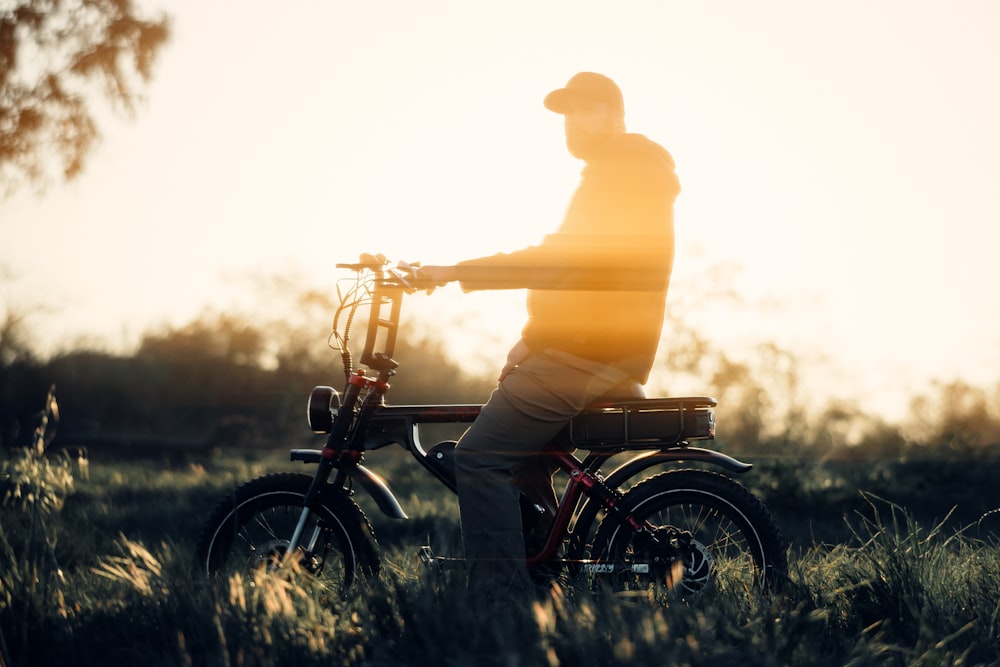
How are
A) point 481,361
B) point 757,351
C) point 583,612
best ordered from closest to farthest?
point 583,612 → point 481,361 → point 757,351

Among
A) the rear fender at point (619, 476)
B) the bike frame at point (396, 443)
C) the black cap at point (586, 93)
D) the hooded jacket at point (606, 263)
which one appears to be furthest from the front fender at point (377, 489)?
the black cap at point (586, 93)

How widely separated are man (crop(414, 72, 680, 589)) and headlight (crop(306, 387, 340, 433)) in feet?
2.56

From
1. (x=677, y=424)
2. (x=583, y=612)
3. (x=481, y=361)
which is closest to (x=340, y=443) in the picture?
(x=677, y=424)

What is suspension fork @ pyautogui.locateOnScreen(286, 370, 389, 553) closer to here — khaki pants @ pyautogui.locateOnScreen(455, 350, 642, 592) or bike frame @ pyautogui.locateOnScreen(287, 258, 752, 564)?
bike frame @ pyautogui.locateOnScreen(287, 258, 752, 564)

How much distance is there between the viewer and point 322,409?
5.00 meters

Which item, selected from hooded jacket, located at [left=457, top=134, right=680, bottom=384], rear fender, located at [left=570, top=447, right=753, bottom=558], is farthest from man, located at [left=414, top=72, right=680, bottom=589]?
rear fender, located at [left=570, top=447, right=753, bottom=558]

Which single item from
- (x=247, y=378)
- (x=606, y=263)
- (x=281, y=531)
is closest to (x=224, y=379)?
(x=247, y=378)

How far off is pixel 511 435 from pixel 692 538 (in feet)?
2.90

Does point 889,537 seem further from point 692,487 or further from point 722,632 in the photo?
point 722,632

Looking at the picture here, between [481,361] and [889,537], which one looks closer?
[889,537]

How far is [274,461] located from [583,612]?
1123 cm

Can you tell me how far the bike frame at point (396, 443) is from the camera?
182 inches

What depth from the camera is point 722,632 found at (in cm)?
346

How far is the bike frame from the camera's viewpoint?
A: 15.2ft
